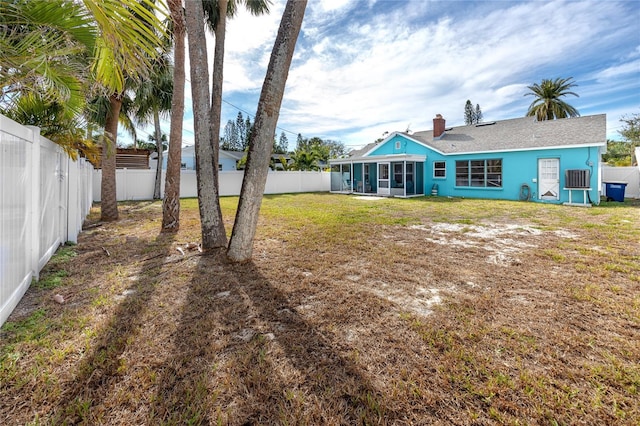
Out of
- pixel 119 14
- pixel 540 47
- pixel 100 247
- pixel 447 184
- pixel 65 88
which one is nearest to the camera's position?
pixel 119 14

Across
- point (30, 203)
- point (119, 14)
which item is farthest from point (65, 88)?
point (119, 14)

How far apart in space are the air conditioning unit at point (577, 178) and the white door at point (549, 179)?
0.70m

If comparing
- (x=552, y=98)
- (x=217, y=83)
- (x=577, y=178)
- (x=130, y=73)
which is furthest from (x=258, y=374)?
(x=552, y=98)

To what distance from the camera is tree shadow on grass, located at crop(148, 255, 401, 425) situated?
1755mm

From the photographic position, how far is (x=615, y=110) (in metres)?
23.0

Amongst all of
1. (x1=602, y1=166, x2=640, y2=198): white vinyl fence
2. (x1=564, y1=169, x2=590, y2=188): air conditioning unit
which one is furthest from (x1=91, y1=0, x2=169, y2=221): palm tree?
(x1=602, y1=166, x2=640, y2=198): white vinyl fence

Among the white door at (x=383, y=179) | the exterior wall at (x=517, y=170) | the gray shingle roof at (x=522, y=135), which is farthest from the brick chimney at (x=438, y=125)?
the white door at (x=383, y=179)

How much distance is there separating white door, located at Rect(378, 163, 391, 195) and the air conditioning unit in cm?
827

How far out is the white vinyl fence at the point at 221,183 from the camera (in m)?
15.3

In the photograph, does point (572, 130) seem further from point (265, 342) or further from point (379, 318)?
point (265, 342)

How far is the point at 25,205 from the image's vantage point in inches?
128

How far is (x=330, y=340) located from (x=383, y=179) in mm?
16822

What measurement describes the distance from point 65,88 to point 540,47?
1659 centimetres

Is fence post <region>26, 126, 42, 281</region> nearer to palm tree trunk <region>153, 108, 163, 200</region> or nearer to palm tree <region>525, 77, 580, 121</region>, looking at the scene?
palm tree trunk <region>153, 108, 163, 200</region>
